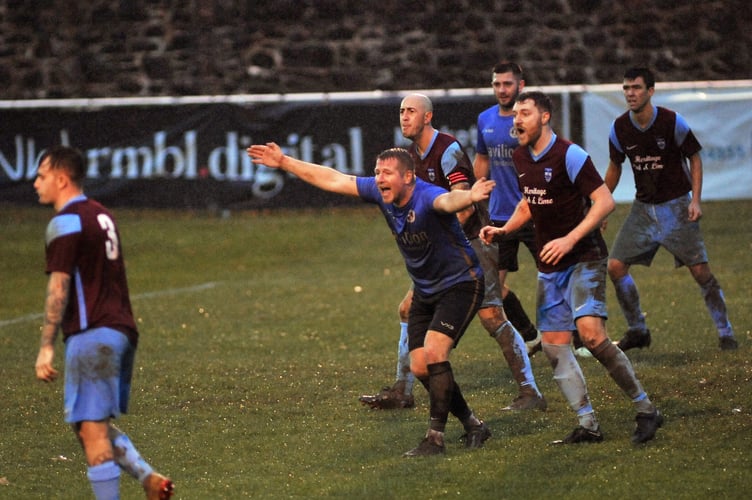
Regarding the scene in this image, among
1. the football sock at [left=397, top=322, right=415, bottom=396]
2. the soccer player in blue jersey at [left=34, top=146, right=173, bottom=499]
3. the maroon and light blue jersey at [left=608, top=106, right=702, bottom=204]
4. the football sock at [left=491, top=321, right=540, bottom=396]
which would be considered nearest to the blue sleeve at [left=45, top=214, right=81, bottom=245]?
the soccer player in blue jersey at [left=34, top=146, right=173, bottom=499]

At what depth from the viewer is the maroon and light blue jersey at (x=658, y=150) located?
10.9m

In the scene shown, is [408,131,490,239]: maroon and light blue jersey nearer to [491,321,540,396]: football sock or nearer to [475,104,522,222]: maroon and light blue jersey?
[491,321,540,396]: football sock

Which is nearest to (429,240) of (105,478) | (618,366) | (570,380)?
(570,380)

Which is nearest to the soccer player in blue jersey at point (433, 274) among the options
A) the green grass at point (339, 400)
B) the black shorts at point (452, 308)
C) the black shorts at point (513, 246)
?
the black shorts at point (452, 308)

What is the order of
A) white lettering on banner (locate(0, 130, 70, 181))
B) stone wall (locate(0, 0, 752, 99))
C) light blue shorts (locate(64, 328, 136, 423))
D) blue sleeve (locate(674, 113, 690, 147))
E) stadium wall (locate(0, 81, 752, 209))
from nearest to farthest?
light blue shorts (locate(64, 328, 136, 423)) < blue sleeve (locate(674, 113, 690, 147)) < stadium wall (locate(0, 81, 752, 209)) < white lettering on banner (locate(0, 130, 70, 181)) < stone wall (locate(0, 0, 752, 99))

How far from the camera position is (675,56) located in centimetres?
2648

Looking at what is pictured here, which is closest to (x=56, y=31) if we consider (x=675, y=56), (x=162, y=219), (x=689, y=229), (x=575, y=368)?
(x=162, y=219)

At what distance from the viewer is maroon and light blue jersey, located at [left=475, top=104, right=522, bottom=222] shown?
10.6 m

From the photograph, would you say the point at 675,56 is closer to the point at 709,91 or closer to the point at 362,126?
the point at 709,91

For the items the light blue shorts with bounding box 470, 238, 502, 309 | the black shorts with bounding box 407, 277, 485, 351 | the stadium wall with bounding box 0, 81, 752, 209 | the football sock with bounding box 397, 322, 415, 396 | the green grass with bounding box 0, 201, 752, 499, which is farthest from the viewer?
the stadium wall with bounding box 0, 81, 752, 209

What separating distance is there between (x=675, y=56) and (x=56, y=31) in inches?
Answer: 502

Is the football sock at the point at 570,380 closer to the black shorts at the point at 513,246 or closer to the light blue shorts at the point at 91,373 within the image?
the black shorts at the point at 513,246

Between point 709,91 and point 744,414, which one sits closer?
point 744,414

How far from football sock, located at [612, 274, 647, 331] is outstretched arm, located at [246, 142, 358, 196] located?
3508mm
